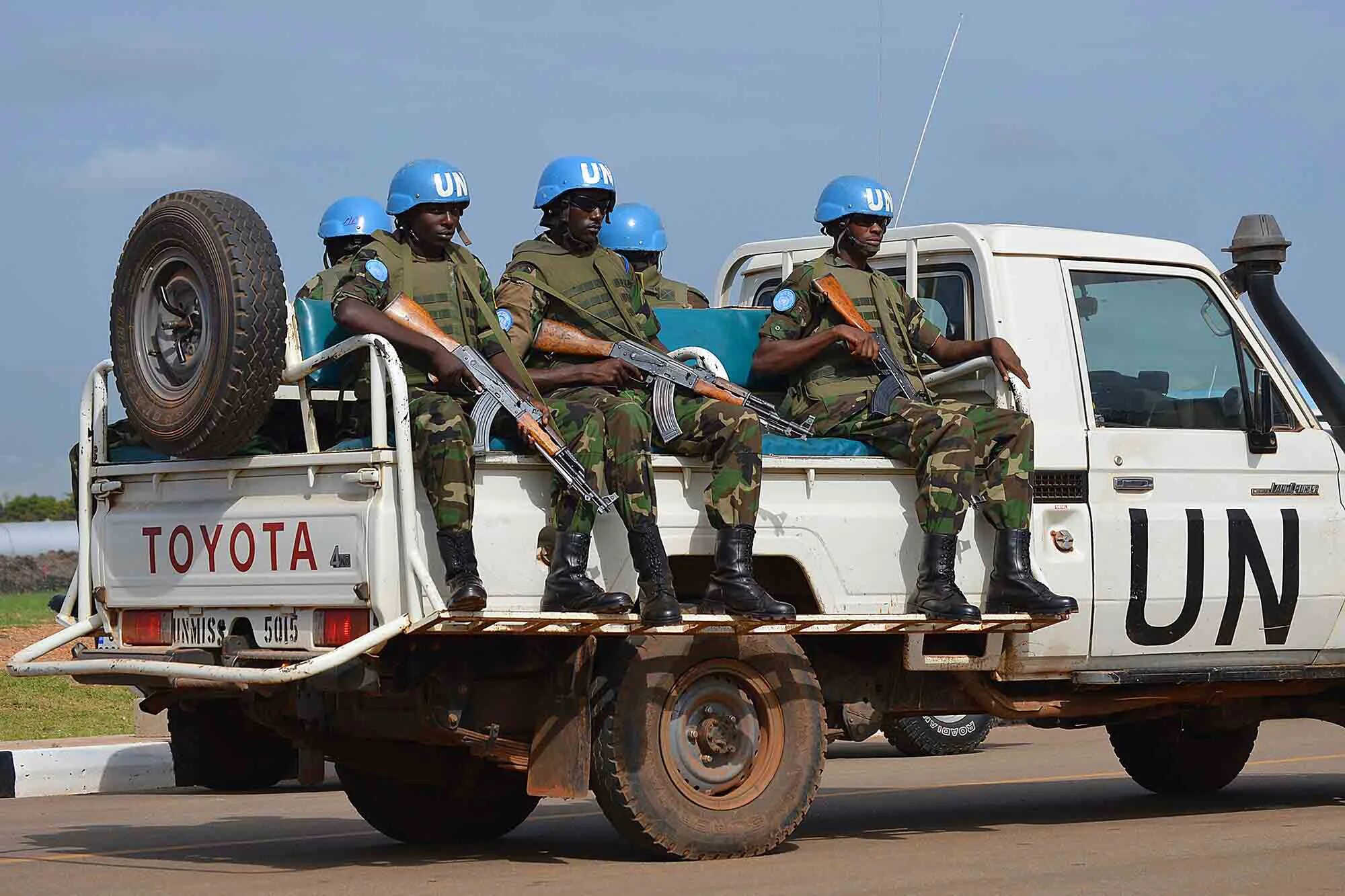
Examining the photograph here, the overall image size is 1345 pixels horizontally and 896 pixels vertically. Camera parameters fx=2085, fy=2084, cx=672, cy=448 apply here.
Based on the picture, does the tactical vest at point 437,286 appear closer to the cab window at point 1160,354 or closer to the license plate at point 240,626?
the license plate at point 240,626

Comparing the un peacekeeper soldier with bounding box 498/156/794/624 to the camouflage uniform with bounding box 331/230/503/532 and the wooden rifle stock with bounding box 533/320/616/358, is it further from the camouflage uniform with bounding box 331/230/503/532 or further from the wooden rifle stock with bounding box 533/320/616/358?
the camouflage uniform with bounding box 331/230/503/532

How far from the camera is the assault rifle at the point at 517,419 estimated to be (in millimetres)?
7172

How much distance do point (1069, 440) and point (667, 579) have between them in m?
2.07

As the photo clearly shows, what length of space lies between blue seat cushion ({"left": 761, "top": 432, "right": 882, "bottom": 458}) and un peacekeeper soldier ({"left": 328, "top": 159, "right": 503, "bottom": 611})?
109cm

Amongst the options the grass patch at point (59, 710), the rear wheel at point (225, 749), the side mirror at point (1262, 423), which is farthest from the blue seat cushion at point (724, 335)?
the grass patch at point (59, 710)

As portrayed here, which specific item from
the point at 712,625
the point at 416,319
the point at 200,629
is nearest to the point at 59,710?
the point at 200,629

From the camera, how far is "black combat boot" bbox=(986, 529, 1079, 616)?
8.11 metres

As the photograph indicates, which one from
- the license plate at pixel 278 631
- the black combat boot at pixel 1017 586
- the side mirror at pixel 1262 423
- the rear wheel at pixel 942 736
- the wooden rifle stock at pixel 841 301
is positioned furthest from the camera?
the rear wheel at pixel 942 736

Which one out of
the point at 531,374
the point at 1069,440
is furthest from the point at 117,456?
the point at 1069,440

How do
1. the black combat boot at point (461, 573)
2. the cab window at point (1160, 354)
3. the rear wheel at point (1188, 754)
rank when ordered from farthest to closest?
1. the rear wheel at point (1188, 754)
2. the cab window at point (1160, 354)
3. the black combat boot at point (461, 573)

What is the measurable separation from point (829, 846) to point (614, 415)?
2.04 m

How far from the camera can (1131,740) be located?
34.6 feet

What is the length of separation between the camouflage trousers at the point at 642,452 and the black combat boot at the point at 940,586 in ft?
2.63

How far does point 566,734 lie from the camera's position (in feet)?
24.1
